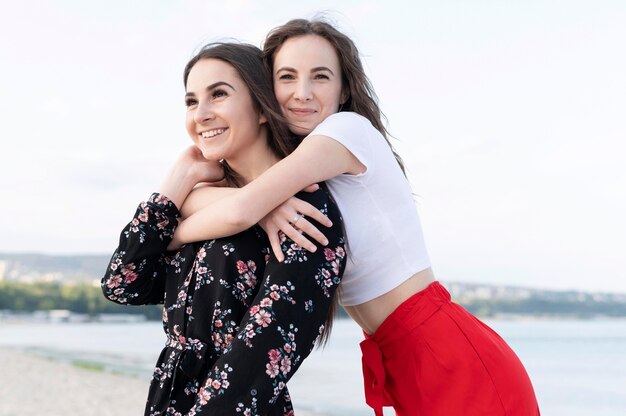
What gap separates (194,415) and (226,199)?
1.76ft

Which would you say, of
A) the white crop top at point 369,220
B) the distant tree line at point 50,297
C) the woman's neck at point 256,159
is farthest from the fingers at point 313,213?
the distant tree line at point 50,297

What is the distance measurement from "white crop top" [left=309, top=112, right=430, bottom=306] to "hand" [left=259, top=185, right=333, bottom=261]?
0.20 meters

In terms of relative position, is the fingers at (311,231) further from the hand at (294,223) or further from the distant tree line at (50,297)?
the distant tree line at (50,297)

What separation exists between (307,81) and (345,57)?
182mm

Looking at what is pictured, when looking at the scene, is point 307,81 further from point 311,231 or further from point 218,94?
point 311,231

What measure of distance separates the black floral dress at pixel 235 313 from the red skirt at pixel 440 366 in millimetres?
288

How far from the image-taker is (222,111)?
84.2 inches

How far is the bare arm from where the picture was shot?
1.94m

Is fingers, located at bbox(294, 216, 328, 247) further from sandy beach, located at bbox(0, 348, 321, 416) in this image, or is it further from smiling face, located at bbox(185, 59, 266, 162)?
sandy beach, located at bbox(0, 348, 321, 416)

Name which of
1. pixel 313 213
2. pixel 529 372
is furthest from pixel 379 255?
pixel 529 372

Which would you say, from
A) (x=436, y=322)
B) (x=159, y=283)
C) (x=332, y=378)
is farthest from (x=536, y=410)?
(x=332, y=378)

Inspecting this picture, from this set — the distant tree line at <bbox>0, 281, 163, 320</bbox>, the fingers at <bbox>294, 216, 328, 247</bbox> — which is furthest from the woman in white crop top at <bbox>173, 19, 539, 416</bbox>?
the distant tree line at <bbox>0, 281, 163, 320</bbox>

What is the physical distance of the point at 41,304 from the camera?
2048 inches

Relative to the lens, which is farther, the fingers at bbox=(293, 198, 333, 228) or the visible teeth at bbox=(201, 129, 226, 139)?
the visible teeth at bbox=(201, 129, 226, 139)
